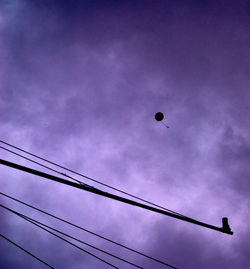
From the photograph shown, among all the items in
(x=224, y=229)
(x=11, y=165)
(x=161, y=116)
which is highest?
(x=161, y=116)

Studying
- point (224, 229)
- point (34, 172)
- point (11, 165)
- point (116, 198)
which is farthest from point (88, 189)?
point (224, 229)

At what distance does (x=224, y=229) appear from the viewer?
7.50 meters

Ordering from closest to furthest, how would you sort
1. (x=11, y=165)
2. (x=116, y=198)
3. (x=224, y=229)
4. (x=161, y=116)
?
(x=11, y=165) < (x=116, y=198) < (x=224, y=229) < (x=161, y=116)

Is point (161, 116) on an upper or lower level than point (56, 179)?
upper

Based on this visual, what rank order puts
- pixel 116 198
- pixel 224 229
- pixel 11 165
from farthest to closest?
pixel 224 229 → pixel 116 198 → pixel 11 165

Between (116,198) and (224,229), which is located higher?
(224,229)

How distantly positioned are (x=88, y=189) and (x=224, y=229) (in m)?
4.33

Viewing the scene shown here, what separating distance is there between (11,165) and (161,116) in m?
9.28

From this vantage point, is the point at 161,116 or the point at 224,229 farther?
→ the point at 161,116

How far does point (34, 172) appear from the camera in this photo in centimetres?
497

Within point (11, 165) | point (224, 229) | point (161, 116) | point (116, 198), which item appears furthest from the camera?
point (161, 116)

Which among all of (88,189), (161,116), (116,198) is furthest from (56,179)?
(161,116)

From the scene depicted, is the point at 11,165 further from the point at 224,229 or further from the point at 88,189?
the point at 224,229

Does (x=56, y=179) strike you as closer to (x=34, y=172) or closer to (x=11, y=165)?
(x=34, y=172)
